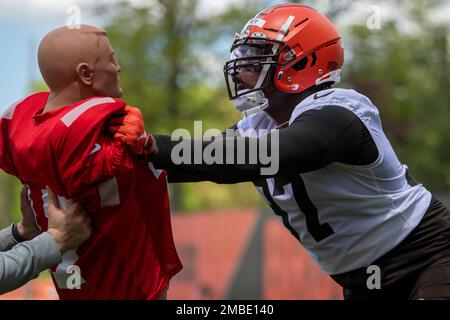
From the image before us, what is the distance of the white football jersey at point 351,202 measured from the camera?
350 centimetres

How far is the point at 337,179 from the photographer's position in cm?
352

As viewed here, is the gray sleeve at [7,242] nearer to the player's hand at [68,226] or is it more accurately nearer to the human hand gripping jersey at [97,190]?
the human hand gripping jersey at [97,190]

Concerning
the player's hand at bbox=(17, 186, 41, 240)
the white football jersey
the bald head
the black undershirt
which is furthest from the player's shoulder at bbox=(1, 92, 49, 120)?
the white football jersey

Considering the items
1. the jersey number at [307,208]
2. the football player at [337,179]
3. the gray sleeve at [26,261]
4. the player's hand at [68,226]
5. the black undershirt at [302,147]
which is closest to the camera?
the gray sleeve at [26,261]

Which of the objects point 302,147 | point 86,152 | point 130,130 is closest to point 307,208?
point 302,147

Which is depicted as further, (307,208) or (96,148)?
(307,208)

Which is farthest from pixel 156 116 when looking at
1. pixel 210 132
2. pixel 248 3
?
pixel 210 132

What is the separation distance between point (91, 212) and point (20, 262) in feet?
1.11

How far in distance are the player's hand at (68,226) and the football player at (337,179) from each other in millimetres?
578

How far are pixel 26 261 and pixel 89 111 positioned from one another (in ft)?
1.99

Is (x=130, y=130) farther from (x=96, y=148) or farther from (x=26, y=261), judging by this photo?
(x=26, y=261)

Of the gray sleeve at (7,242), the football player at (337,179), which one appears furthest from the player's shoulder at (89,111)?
the gray sleeve at (7,242)

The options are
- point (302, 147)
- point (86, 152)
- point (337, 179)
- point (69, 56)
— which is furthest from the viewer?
point (337, 179)

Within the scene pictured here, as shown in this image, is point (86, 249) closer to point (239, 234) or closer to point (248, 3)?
point (239, 234)
